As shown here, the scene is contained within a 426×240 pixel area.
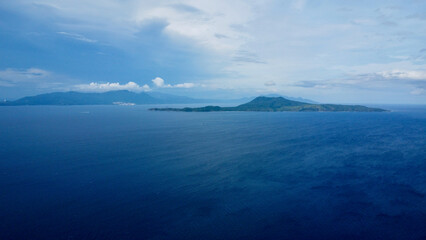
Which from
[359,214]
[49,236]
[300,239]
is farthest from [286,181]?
[49,236]

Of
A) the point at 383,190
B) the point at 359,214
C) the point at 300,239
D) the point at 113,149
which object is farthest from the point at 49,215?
the point at 383,190

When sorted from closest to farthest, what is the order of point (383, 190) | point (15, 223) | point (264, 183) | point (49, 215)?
point (15, 223) → point (49, 215) → point (383, 190) → point (264, 183)

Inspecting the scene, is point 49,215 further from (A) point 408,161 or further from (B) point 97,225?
(A) point 408,161

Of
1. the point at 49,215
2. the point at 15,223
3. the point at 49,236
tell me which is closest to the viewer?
the point at 49,236

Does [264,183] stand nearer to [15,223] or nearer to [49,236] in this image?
[49,236]

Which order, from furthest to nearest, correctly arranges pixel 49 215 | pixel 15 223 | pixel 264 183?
pixel 264 183 → pixel 49 215 → pixel 15 223

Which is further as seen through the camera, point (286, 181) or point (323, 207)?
point (286, 181)

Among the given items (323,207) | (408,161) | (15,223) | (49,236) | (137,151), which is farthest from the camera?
(137,151)

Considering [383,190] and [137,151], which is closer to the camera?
[383,190]

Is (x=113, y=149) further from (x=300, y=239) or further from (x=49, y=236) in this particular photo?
(x=300, y=239)
